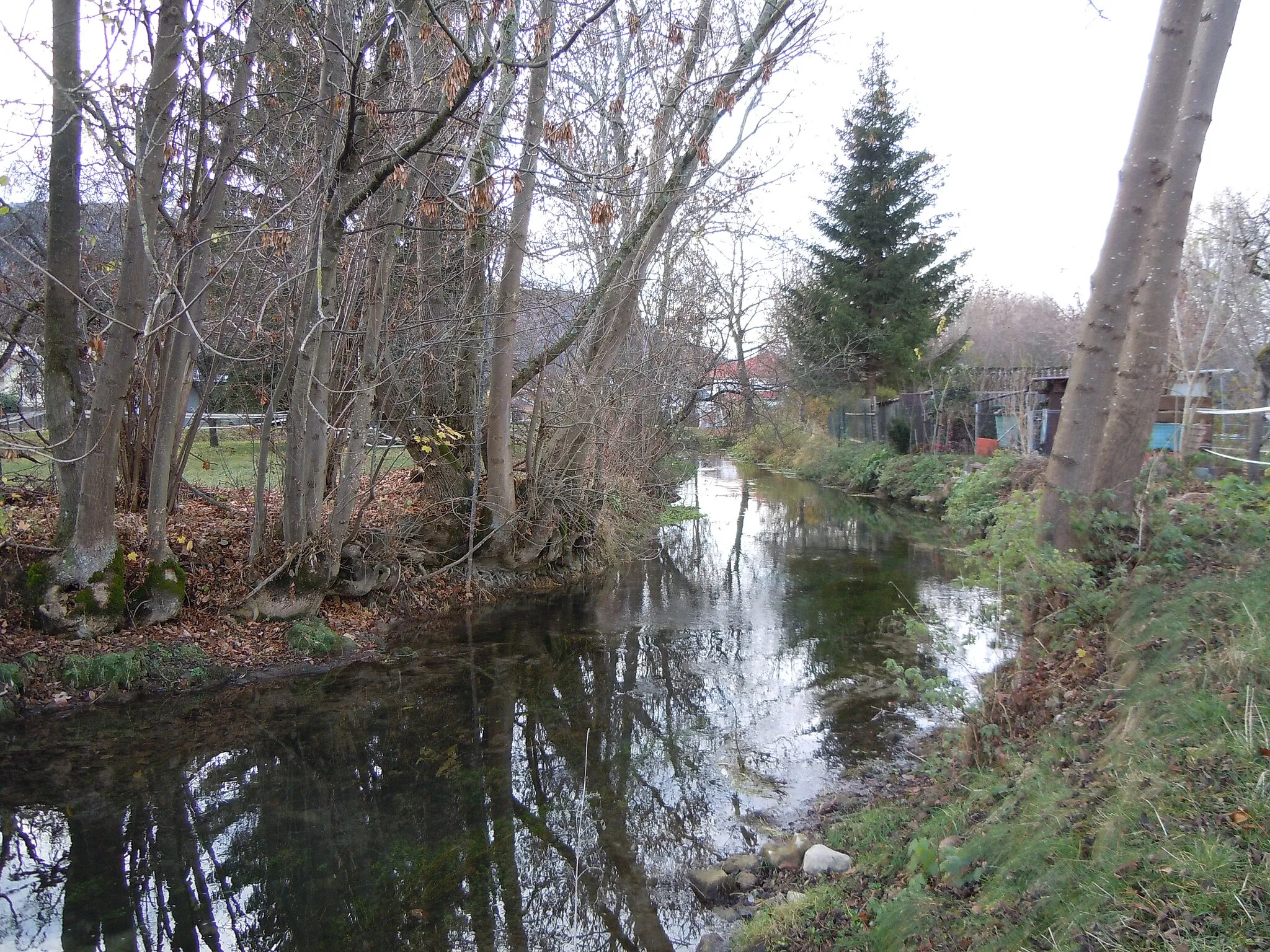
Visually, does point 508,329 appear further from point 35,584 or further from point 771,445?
point 771,445

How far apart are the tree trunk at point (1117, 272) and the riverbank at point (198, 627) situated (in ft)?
22.9

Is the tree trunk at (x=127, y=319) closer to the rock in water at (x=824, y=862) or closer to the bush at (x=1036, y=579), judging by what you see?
the rock in water at (x=824, y=862)

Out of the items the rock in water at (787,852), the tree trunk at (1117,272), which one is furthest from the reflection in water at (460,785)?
the tree trunk at (1117,272)

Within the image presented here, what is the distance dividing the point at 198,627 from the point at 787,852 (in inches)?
257

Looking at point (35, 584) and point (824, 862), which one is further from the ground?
point (35, 584)

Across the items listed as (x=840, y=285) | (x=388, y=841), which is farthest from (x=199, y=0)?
(x=840, y=285)

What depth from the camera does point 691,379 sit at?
691 inches

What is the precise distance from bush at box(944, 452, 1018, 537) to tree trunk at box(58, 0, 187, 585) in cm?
1244

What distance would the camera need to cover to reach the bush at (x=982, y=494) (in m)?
14.3

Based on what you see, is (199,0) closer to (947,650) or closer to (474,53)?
(474,53)

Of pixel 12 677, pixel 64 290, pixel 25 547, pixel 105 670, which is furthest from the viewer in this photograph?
pixel 64 290

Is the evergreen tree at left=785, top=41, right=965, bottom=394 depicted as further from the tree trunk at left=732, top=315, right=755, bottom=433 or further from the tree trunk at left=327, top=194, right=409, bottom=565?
the tree trunk at left=327, top=194, right=409, bottom=565

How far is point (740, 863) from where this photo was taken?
4.83 metres

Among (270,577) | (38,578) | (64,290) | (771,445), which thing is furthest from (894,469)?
(38,578)
